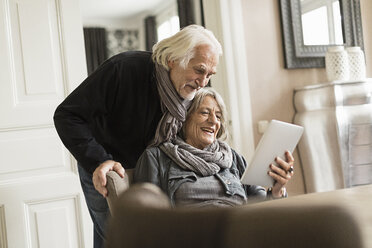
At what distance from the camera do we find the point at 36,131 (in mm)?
2346

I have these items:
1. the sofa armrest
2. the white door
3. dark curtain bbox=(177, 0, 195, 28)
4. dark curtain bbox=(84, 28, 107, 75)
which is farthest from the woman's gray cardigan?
dark curtain bbox=(84, 28, 107, 75)

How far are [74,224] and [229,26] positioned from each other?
1.55m

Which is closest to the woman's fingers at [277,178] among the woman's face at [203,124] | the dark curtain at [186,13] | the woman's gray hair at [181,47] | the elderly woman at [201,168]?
the elderly woman at [201,168]

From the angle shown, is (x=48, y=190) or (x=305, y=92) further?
(x=305, y=92)

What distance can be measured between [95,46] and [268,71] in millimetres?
5075

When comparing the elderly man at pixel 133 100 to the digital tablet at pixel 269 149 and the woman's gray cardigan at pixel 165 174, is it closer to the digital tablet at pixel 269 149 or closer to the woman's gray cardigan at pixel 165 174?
the woman's gray cardigan at pixel 165 174

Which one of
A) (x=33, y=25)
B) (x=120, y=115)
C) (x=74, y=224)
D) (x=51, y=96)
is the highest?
(x=33, y=25)

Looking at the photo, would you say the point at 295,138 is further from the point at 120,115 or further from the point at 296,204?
the point at 296,204

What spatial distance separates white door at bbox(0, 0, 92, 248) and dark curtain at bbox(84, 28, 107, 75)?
5.09 meters

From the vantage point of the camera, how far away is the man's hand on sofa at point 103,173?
4.50 feet

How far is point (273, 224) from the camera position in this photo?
276 mm

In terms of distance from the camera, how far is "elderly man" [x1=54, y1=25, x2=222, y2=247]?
1559mm

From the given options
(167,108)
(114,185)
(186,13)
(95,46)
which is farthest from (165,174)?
(95,46)

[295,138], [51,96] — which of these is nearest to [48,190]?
[51,96]
